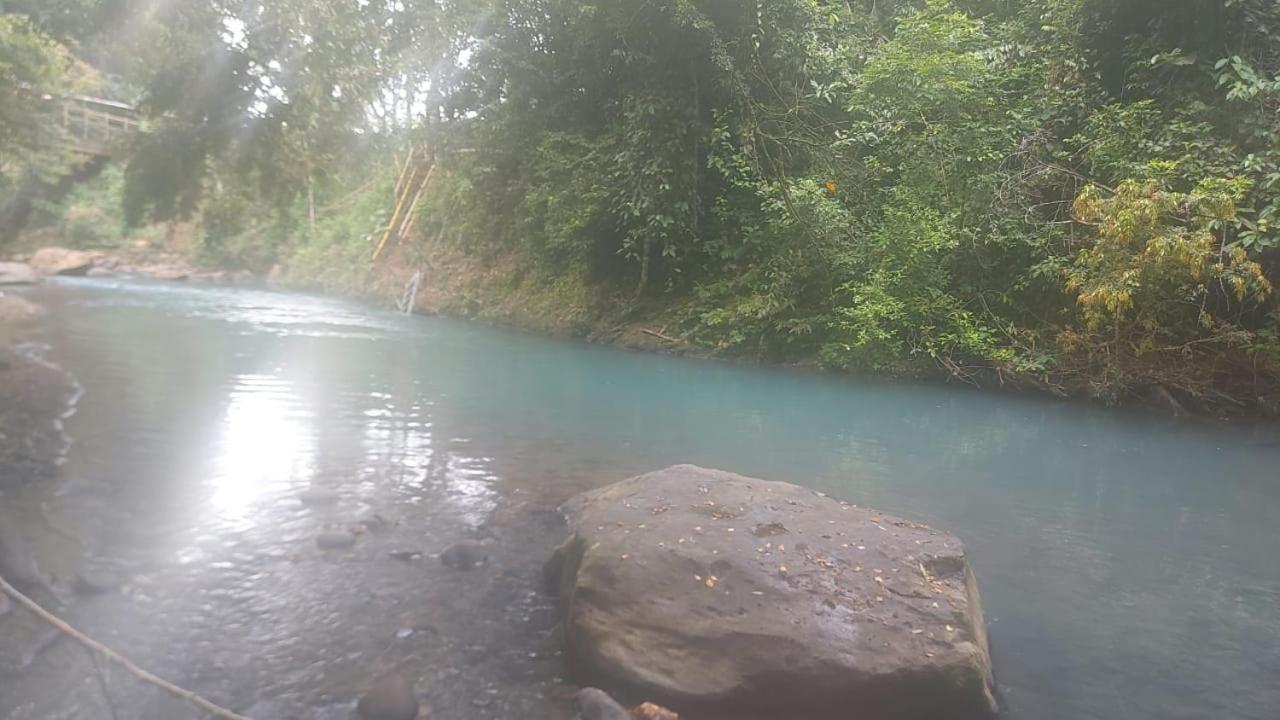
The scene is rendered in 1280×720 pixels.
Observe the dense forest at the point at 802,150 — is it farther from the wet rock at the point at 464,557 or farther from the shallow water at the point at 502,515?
the wet rock at the point at 464,557

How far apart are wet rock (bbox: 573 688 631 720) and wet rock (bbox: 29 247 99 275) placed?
31987mm

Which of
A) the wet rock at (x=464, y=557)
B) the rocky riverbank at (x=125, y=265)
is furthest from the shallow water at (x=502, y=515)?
the rocky riverbank at (x=125, y=265)

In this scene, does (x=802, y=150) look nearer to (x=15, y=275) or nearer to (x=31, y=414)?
(x=31, y=414)

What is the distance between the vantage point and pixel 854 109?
42.3ft

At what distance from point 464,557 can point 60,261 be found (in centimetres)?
3211

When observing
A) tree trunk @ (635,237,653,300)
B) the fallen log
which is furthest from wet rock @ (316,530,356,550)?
tree trunk @ (635,237,653,300)

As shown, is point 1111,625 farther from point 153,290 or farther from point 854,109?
point 153,290

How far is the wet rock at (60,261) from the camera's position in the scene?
27.5 meters

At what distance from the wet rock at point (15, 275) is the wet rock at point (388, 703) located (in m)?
22.3

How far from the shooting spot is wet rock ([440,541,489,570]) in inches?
141

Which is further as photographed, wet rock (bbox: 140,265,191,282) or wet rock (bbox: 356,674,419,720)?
wet rock (bbox: 140,265,191,282)

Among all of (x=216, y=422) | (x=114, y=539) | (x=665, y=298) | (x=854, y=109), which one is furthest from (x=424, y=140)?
(x=114, y=539)

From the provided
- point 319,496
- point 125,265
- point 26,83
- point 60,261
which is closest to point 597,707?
point 319,496

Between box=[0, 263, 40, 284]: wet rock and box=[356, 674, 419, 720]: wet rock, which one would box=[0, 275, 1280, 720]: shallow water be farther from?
box=[0, 263, 40, 284]: wet rock
